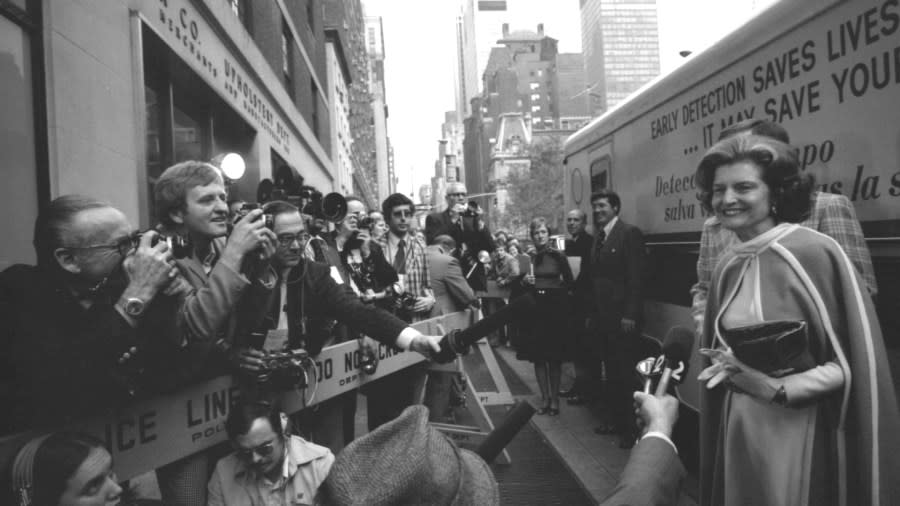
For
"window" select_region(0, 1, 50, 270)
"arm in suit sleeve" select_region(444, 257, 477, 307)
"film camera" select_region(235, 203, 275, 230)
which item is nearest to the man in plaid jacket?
"arm in suit sleeve" select_region(444, 257, 477, 307)

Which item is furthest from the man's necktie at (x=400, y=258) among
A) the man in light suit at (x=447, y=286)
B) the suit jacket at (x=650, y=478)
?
the suit jacket at (x=650, y=478)

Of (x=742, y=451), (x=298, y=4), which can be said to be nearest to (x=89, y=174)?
(x=742, y=451)

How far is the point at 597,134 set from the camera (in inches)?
339

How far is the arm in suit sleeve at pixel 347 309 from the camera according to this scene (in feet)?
11.8

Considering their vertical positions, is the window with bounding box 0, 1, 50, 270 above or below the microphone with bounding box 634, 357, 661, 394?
above

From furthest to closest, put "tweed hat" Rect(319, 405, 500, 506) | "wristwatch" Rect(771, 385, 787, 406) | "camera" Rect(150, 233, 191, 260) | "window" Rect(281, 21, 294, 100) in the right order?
"window" Rect(281, 21, 294, 100)
"camera" Rect(150, 233, 191, 260)
"wristwatch" Rect(771, 385, 787, 406)
"tweed hat" Rect(319, 405, 500, 506)

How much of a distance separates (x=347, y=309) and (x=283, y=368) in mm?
638

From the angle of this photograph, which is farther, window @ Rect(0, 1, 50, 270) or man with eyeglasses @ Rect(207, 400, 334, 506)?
window @ Rect(0, 1, 50, 270)

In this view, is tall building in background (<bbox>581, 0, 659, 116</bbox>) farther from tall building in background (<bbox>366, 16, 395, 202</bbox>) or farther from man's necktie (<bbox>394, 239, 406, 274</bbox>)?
man's necktie (<bbox>394, 239, 406, 274</bbox>)

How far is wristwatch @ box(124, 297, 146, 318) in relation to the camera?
7.59 feet

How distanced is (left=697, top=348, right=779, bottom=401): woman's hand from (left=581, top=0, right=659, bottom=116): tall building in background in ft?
603

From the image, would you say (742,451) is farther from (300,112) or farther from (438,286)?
(300,112)

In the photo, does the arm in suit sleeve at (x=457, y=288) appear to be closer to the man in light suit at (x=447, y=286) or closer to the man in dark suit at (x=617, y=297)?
the man in light suit at (x=447, y=286)

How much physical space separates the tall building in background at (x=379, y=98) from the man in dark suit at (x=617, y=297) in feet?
336
